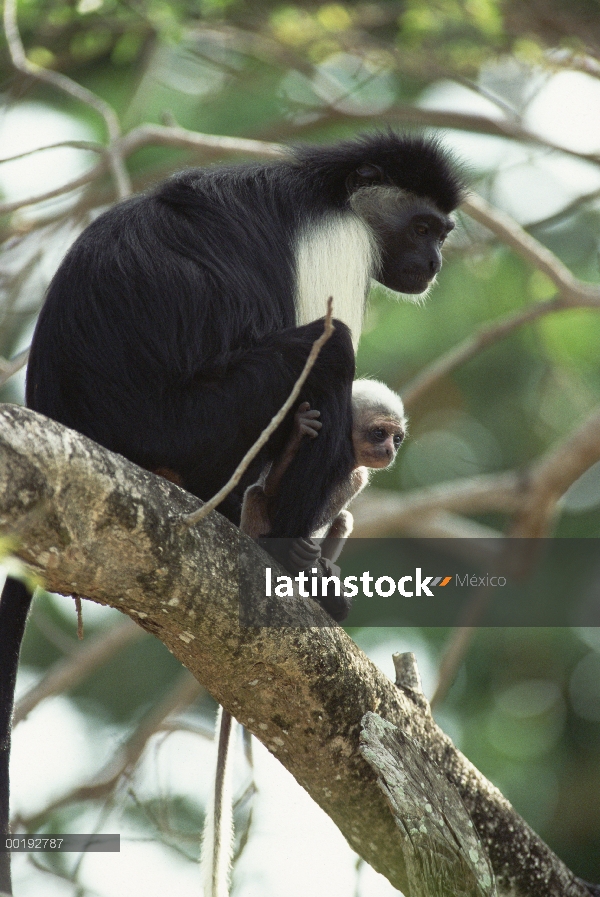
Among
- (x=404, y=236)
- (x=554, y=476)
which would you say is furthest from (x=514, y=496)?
(x=404, y=236)

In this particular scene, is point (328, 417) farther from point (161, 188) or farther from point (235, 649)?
point (161, 188)

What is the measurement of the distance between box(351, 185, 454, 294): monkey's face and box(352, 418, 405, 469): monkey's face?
57 centimetres

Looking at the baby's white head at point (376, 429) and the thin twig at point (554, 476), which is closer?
the baby's white head at point (376, 429)

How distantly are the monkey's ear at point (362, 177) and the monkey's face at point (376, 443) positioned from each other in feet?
2.97

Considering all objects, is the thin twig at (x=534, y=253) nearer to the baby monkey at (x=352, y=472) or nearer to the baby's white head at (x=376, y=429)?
the baby monkey at (x=352, y=472)

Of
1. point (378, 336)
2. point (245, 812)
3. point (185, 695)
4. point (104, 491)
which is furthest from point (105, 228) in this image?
point (378, 336)

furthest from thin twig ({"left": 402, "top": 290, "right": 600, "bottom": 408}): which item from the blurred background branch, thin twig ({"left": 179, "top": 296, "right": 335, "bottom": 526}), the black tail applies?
thin twig ({"left": 179, "top": 296, "right": 335, "bottom": 526})

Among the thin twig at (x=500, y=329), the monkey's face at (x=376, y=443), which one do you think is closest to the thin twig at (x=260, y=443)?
the monkey's face at (x=376, y=443)

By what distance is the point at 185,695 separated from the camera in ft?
19.6

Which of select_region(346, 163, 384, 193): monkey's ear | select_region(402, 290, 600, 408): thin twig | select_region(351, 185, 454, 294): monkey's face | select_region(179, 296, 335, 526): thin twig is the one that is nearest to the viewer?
select_region(179, 296, 335, 526): thin twig

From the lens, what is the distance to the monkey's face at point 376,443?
3.96m

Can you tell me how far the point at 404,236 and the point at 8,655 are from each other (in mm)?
2242

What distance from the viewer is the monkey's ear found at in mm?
3918

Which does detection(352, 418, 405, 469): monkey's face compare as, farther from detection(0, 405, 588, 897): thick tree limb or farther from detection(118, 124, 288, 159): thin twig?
detection(118, 124, 288, 159): thin twig
